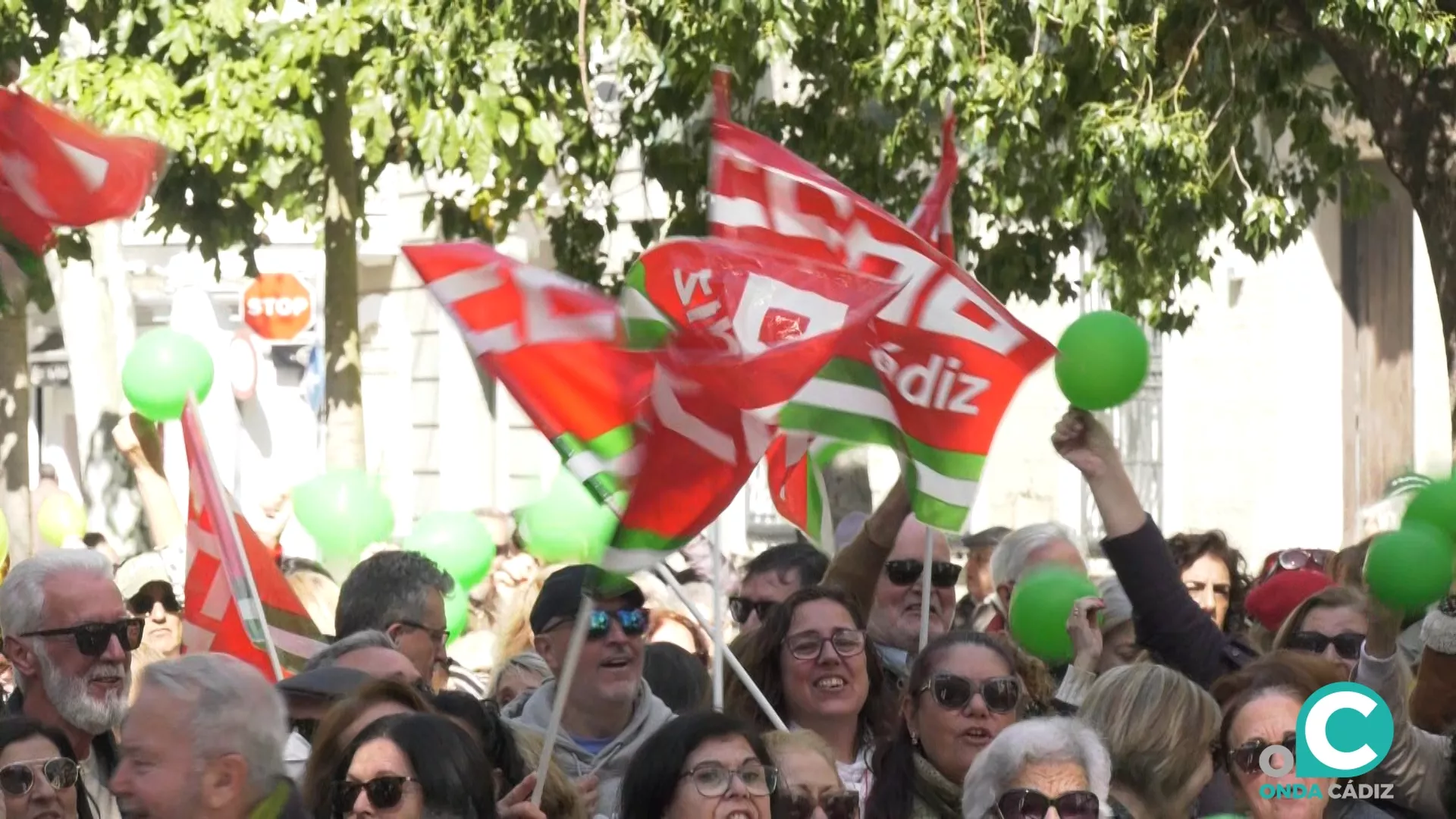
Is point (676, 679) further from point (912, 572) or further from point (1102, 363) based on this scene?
point (1102, 363)

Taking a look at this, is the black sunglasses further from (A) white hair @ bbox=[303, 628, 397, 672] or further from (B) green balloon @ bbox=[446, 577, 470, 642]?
(A) white hair @ bbox=[303, 628, 397, 672]

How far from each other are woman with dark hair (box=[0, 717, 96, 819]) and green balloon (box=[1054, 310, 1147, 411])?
2637 mm

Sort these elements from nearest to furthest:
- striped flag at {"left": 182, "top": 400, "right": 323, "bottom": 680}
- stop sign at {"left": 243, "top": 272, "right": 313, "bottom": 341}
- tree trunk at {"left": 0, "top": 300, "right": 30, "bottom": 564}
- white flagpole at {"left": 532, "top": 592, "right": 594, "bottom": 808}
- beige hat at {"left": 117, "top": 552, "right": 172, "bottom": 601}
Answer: white flagpole at {"left": 532, "top": 592, "right": 594, "bottom": 808} → striped flag at {"left": 182, "top": 400, "right": 323, "bottom": 680} → beige hat at {"left": 117, "top": 552, "right": 172, "bottom": 601} → tree trunk at {"left": 0, "top": 300, "right": 30, "bottom": 564} → stop sign at {"left": 243, "top": 272, "right": 313, "bottom": 341}

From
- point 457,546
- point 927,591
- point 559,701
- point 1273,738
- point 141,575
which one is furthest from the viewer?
point 457,546

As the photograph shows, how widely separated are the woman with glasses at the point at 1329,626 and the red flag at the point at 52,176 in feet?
10.1

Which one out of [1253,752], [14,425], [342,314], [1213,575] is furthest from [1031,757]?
[14,425]

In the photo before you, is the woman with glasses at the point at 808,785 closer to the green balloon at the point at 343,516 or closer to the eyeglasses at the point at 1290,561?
the eyeglasses at the point at 1290,561

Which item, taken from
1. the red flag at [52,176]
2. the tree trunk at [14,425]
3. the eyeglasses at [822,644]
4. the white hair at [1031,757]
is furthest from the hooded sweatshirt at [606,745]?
the tree trunk at [14,425]

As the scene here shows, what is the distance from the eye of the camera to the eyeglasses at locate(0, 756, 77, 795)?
545 cm

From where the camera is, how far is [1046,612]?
713 cm

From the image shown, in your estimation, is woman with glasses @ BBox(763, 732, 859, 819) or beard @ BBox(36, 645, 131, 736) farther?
beard @ BBox(36, 645, 131, 736)

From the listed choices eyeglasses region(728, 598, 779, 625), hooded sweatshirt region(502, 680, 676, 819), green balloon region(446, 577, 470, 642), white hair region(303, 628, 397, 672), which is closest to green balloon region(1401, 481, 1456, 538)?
hooded sweatshirt region(502, 680, 676, 819)

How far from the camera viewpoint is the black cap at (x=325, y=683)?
6066 mm

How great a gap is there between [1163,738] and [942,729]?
1.60ft
